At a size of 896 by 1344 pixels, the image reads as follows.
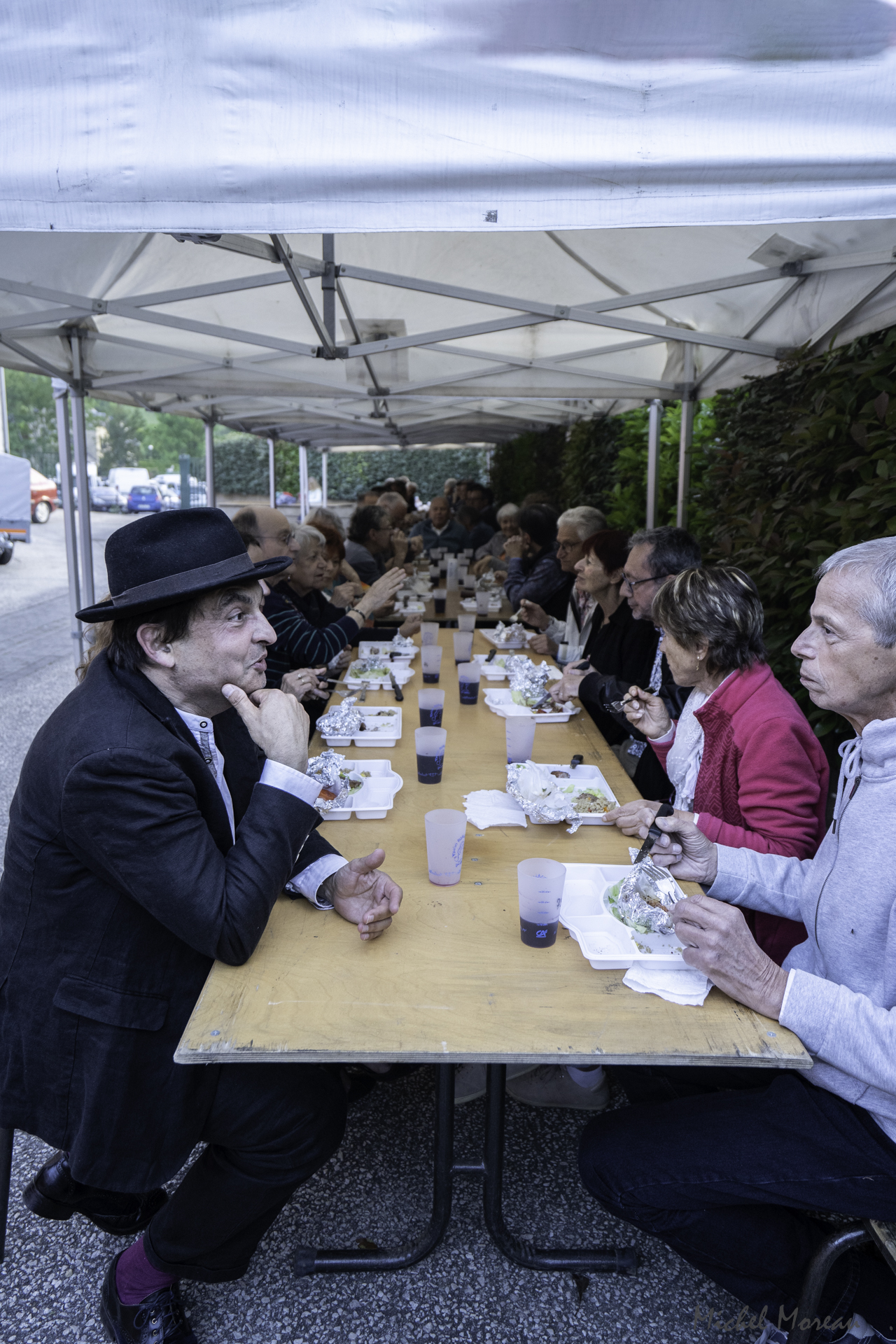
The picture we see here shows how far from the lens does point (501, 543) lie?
901 centimetres

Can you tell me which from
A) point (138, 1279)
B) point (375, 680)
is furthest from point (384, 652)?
point (138, 1279)

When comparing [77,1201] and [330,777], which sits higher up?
[330,777]

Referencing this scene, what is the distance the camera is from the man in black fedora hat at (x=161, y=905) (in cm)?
148

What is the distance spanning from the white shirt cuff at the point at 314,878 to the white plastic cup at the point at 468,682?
5.30ft

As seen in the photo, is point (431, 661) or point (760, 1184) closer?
point (760, 1184)

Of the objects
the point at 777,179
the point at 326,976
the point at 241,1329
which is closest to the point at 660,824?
the point at 326,976

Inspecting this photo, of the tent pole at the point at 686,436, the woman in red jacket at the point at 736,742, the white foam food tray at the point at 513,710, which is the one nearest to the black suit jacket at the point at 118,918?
the woman in red jacket at the point at 736,742

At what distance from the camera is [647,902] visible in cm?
164

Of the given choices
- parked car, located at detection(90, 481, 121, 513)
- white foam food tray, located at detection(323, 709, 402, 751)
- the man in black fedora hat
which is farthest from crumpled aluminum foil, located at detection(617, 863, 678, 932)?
parked car, located at detection(90, 481, 121, 513)

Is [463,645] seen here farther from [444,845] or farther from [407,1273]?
[407,1273]

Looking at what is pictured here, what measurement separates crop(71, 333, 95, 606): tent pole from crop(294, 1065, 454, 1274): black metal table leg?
4128 mm

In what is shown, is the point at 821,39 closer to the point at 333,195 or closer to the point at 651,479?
the point at 333,195

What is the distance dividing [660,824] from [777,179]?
4.04 ft

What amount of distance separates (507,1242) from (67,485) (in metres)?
4.88
